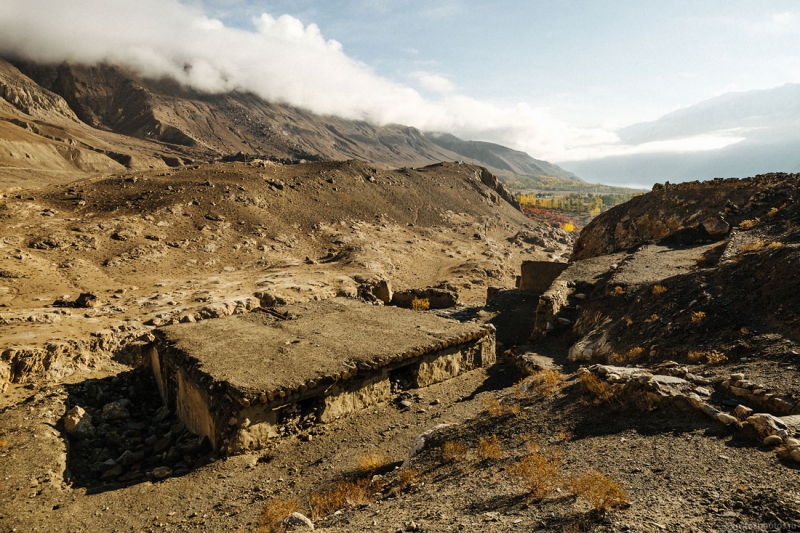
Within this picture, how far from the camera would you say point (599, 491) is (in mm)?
4602

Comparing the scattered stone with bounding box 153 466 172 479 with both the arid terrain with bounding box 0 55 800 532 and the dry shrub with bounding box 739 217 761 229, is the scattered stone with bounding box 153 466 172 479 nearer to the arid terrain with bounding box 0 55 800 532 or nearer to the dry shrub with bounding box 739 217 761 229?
the arid terrain with bounding box 0 55 800 532

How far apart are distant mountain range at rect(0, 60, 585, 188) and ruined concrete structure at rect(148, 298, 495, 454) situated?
54714 millimetres

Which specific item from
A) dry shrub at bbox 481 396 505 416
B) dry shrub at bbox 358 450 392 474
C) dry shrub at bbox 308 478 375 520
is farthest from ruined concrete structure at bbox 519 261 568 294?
dry shrub at bbox 308 478 375 520

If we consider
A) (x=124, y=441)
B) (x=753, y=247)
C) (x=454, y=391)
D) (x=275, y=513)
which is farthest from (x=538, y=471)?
(x=753, y=247)

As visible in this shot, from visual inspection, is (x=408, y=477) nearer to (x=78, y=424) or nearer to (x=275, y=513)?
(x=275, y=513)

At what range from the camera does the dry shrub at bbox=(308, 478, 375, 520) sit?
6.37 metres

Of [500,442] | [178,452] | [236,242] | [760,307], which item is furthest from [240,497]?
[236,242]

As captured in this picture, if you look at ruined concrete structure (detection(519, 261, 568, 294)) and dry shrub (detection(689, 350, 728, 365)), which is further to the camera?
ruined concrete structure (detection(519, 261, 568, 294))

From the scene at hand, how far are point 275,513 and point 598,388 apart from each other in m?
5.61

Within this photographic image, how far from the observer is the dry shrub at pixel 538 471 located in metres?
5.21

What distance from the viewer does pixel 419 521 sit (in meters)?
5.04

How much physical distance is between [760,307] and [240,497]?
35.9 ft

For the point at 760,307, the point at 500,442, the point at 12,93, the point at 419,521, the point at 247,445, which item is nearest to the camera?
the point at 419,521

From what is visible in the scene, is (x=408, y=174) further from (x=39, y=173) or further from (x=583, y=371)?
(x=583, y=371)
